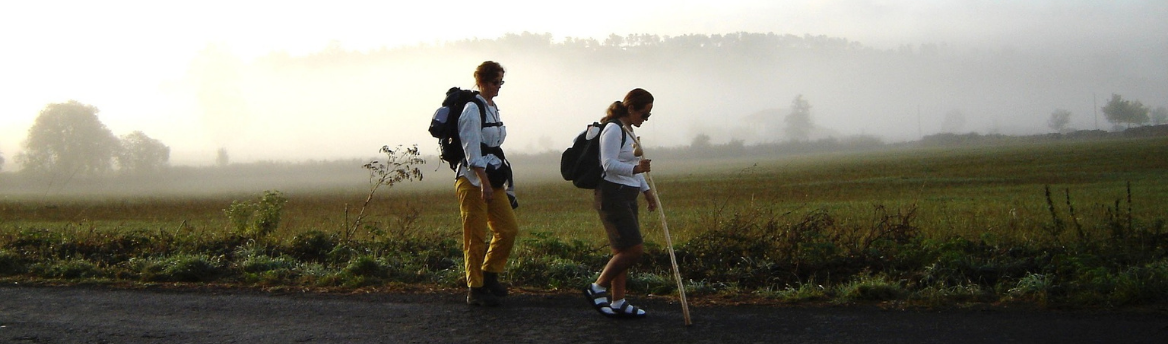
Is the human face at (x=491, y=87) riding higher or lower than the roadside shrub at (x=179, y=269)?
higher

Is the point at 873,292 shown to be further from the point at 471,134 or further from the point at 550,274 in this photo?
the point at 471,134

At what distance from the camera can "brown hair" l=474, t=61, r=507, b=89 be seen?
6.66 meters

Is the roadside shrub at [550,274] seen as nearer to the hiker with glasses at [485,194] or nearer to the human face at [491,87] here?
the hiker with glasses at [485,194]

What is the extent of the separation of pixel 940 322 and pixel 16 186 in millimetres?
100716

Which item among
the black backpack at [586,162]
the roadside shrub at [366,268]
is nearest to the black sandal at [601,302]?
the black backpack at [586,162]

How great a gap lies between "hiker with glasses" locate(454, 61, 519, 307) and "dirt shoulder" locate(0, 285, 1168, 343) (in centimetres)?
27

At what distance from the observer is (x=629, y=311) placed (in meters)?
6.11

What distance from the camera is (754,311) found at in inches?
245

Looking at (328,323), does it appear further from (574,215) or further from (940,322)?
(574,215)

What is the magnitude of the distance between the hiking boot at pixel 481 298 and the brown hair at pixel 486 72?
5.13 ft

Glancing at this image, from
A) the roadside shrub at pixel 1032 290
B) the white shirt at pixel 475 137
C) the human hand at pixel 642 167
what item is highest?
the white shirt at pixel 475 137

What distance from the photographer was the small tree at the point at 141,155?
4242 inches

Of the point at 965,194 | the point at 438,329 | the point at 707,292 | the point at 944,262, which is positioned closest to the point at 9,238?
Result: the point at 438,329

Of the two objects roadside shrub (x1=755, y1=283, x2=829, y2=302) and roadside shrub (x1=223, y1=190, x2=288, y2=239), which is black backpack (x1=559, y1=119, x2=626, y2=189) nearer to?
roadside shrub (x1=755, y1=283, x2=829, y2=302)
